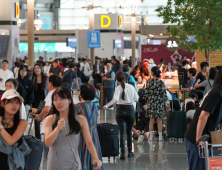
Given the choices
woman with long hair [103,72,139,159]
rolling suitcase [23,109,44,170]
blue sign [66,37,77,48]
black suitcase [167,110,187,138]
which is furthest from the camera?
blue sign [66,37,77,48]

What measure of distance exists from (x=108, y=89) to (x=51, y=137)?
448 inches

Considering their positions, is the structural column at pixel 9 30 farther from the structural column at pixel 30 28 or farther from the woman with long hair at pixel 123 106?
the woman with long hair at pixel 123 106

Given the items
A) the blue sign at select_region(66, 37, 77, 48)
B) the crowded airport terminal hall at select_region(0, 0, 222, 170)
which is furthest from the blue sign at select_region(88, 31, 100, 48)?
the blue sign at select_region(66, 37, 77, 48)

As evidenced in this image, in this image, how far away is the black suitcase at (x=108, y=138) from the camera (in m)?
7.02

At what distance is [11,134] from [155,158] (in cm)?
436

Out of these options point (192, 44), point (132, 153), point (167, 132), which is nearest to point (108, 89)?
point (192, 44)

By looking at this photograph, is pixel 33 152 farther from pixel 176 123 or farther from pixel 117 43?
pixel 117 43

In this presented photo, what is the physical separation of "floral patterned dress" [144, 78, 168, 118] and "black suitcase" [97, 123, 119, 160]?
2375 millimetres

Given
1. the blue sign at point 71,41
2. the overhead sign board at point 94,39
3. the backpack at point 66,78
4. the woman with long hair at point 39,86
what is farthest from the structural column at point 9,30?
the woman with long hair at point 39,86

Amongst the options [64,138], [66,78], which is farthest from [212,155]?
[66,78]

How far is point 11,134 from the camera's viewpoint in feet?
13.2

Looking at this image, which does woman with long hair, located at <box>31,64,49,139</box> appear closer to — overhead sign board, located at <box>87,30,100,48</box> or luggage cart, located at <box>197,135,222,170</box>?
luggage cart, located at <box>197,135,222,170</box>

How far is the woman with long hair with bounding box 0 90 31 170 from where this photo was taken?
3.96 metres

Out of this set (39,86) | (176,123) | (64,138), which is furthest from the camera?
(176,123)
